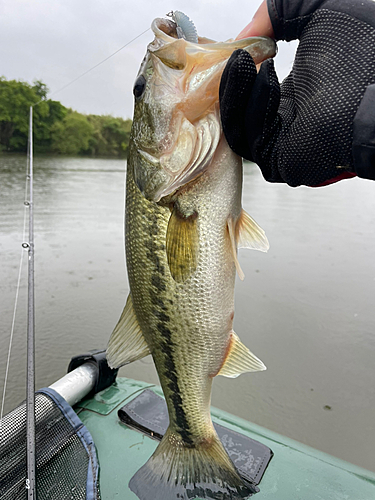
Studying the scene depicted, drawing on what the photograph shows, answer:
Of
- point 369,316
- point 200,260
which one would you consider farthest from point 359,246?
point 200,260

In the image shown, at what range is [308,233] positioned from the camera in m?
7.42

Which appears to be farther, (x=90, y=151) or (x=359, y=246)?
(x=90, y=151)

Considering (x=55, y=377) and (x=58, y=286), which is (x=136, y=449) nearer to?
(x=55, y=377)

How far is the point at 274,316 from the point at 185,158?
321cm

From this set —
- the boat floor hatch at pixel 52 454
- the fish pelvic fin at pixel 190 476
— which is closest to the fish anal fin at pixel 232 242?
the fish pelvic fin at pixel 190 476

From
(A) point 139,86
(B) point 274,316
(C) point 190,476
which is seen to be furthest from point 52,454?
(B) point 274,316

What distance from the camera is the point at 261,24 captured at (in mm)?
1183

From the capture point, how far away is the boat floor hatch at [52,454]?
1.55 metres

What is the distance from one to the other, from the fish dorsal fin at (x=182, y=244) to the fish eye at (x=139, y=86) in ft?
A: 1.63

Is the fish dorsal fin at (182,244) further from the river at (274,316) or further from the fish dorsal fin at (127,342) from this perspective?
the river at (274,316)

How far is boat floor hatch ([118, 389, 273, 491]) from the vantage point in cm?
177

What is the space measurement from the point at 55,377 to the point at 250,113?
286 cm

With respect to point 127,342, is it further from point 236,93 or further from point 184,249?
point 236,93

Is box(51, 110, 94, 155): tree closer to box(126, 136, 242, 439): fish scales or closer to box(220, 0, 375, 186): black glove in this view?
box(126, 136, 242, 439): fish scales
